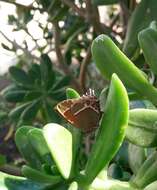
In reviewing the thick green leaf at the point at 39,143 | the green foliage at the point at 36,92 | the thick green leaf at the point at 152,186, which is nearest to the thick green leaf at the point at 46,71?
the green foliage at the point at 36,92

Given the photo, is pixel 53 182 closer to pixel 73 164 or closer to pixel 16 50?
pixel 73 164

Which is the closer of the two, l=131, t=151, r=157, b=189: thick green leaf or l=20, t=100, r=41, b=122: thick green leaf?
l=131, t=151, r=157, b=189: thick green leaf

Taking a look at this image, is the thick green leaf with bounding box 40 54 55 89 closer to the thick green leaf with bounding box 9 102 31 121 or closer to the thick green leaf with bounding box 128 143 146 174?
the thick green leaf with bounding box 9 102 31 121

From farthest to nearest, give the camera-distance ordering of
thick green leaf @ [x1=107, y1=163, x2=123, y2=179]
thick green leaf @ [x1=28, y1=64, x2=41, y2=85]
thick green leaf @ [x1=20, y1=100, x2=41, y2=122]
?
thick green leaf @ [x1=28, y1=64, x2=41, y2=85], thick green leaf @ [x1=20, y1=100, x2=41, y2=122], thick green leaf @ [x1=107, y1=163, x2=123, y2=179]

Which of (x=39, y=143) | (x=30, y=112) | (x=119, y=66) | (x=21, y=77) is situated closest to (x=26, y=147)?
(x=39, y=143)

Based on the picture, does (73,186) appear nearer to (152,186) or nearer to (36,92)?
(152,186)

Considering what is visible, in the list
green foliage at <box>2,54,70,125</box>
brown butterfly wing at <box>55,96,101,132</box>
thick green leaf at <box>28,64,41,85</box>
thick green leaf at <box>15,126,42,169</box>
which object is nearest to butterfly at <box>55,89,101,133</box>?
brown butterfly wing at <box>55,96,101,132</box>
